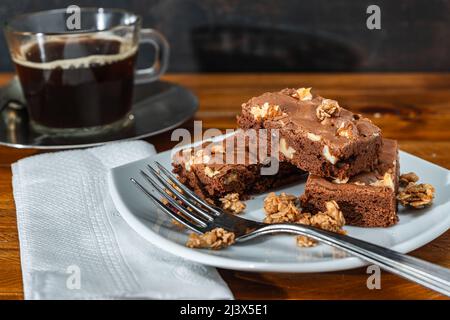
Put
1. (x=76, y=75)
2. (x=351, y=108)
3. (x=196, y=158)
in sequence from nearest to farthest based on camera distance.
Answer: (x=196, y=158) < (x=76, y=75) < (x=351, y=108)

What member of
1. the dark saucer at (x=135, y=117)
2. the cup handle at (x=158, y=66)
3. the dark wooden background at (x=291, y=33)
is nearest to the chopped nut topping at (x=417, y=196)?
the dark saucer at (x=135, y=117)

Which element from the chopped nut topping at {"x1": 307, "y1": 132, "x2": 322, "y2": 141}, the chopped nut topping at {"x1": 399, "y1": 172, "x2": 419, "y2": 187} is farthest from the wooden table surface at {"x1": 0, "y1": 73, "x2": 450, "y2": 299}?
the chopped nut topping at {"x1": 307, "y1": 132, "x2": 322, "y2": 141}

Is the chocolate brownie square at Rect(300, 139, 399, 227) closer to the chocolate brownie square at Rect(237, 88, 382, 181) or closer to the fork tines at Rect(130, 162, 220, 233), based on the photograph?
the chocolate brownie square at Rect(237, 88, 382, 181)

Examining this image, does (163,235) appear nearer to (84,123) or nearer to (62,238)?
(62,238)

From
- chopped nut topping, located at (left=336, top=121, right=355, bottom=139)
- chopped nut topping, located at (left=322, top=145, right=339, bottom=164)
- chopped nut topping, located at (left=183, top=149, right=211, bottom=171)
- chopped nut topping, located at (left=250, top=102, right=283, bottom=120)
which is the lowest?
chopped nut topping, located at (left=183, top=149, right=211, bottom=171)

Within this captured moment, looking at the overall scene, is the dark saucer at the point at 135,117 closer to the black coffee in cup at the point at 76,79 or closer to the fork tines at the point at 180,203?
the black coffee in cup at the point at 76,79

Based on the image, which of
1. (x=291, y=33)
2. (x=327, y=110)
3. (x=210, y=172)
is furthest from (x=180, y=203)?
(x=291, y=33)

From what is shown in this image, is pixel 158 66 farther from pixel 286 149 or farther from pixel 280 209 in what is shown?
pixel 280 209
